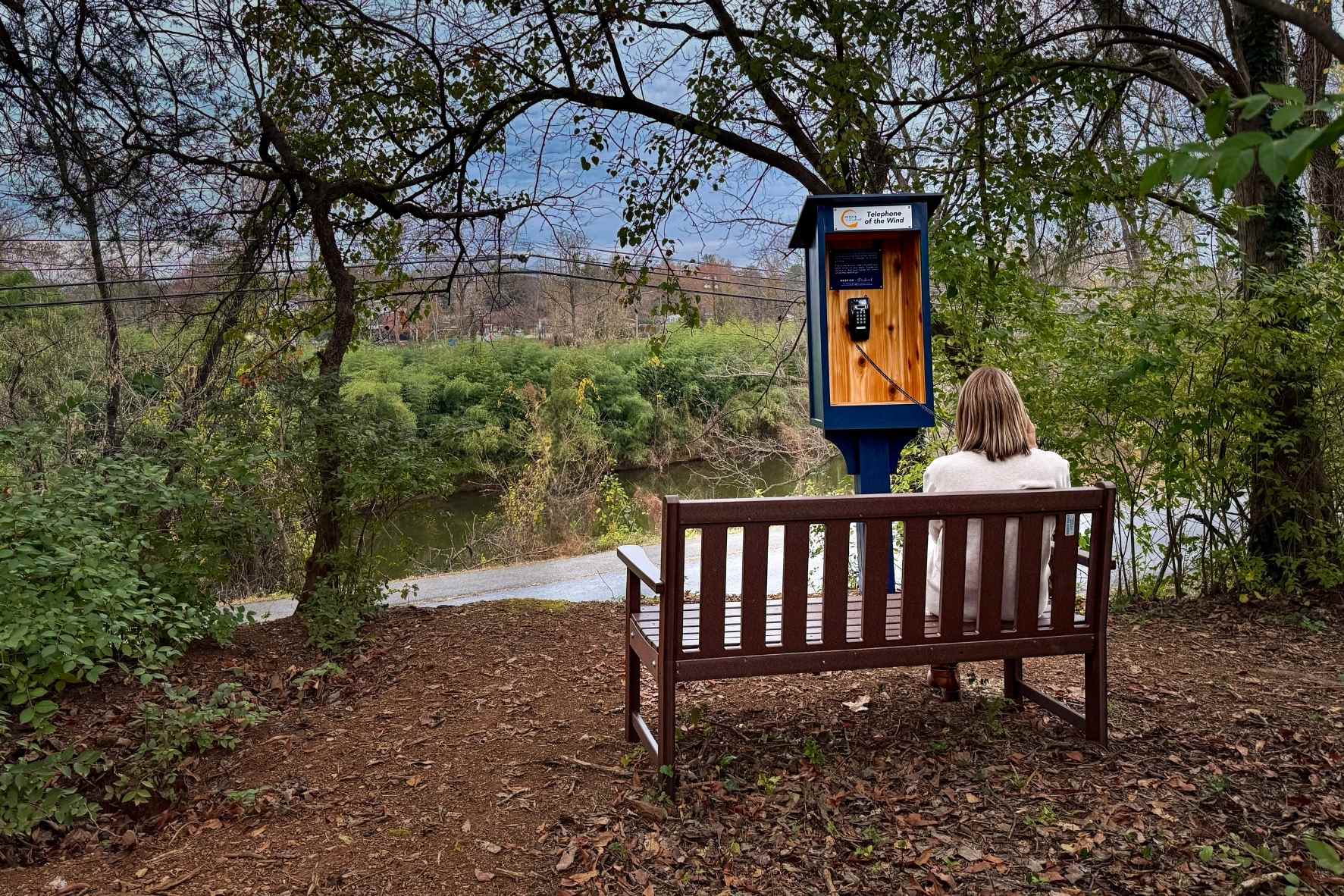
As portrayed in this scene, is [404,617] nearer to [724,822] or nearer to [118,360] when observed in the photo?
[724,822]

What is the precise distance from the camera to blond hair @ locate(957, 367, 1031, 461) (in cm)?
320

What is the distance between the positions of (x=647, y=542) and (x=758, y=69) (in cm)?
1137

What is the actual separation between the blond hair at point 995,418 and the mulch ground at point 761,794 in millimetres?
906

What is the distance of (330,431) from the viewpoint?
479 cm

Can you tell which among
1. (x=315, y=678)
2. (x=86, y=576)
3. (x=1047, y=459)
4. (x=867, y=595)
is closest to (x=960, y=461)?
(x=1047, y=459)

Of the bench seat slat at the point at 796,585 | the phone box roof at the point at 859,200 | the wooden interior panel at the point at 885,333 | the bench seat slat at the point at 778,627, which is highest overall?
the phone box roof at the point at 859,200

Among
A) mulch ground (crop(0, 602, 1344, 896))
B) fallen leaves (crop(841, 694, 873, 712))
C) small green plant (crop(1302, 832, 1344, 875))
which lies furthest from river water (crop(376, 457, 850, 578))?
small green plant (crop(1302, 832, 1344, 875))

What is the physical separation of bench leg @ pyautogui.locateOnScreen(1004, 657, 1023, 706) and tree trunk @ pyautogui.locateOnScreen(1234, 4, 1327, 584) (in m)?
2.48

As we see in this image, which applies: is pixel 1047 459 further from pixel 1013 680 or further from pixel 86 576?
pixel 86 576

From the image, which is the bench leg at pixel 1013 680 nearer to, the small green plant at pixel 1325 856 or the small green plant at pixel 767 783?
the small green plant at pixel 767 783

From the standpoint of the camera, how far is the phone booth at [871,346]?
439cm

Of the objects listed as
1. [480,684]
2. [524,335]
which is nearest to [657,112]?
[480,684]

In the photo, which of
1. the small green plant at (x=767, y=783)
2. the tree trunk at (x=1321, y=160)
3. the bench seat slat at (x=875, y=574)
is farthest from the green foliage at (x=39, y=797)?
the tree trunk at (x=1321, y=160)

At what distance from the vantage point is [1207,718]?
11.2 ft
